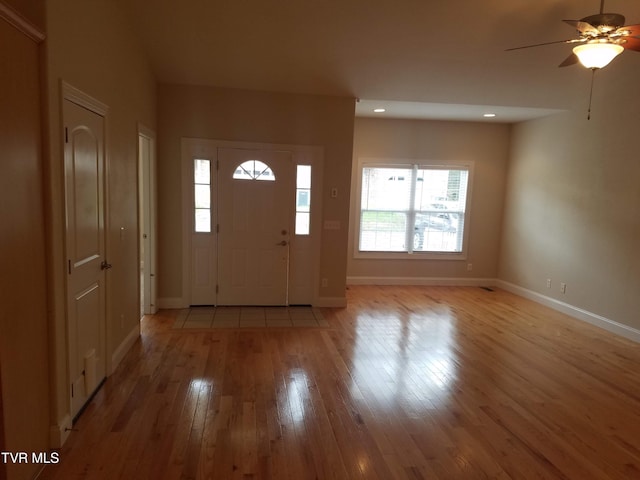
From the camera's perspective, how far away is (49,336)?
225 cm

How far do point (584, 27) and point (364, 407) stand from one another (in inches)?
119

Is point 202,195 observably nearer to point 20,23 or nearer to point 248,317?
point 248,317

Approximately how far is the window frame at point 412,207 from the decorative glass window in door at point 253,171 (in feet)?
6.66

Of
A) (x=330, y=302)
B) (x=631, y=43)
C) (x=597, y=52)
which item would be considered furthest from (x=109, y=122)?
(x=631, y=43)

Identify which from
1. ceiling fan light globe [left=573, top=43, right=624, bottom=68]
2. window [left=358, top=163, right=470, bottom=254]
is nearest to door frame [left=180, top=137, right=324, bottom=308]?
window [left=358, top=163, right=470, bottom=254]

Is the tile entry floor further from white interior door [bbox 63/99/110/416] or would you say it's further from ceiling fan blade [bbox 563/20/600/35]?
ceiling fan blade [bbox 563/20/600/35]

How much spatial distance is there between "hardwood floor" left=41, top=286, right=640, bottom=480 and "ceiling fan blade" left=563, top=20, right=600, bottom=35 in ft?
8.82

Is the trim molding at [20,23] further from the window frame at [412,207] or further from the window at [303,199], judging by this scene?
the window frame at [412,207]

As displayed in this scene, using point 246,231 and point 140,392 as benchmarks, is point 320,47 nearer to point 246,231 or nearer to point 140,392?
point 246,231

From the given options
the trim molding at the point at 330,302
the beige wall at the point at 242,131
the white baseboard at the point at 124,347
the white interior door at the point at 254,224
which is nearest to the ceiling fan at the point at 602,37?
the beige wall at the point at 242,131

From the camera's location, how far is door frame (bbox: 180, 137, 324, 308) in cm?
498

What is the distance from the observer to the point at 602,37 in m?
2.70

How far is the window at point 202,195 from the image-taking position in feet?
16.5

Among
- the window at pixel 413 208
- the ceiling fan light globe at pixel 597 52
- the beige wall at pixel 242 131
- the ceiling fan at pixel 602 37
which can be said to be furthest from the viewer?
the window at pixel 413 208
